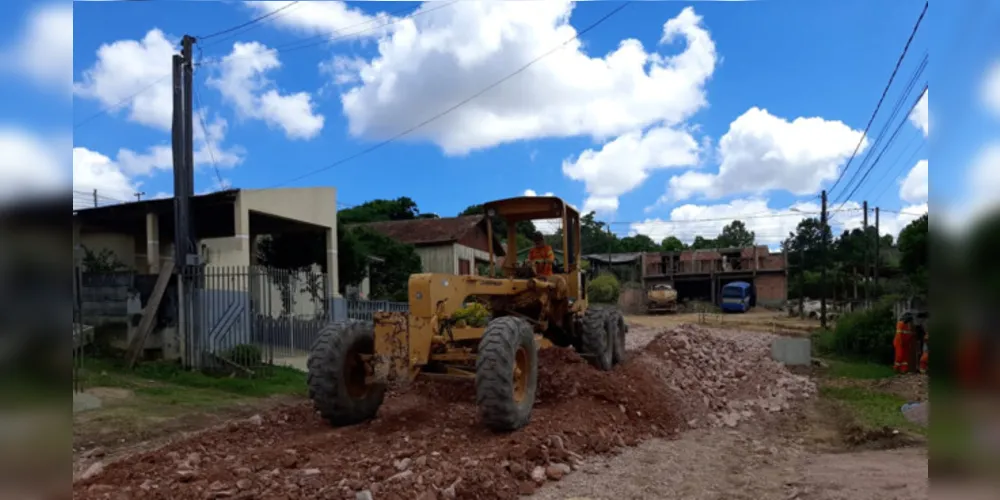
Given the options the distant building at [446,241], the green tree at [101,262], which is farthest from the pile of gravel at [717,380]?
the distant building at [446,241]

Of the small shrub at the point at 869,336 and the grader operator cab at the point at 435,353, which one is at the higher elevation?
the grader operator cab at the point at 435,353

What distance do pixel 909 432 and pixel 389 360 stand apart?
236 inches

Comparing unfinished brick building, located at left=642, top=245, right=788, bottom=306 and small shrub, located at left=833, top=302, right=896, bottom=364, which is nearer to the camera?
small shrub, located at left=833, top=302, right=896, bottom=364

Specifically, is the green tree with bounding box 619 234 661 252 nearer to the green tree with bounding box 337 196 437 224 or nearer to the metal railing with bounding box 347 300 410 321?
the green tree with bounding box 337 196 437 224

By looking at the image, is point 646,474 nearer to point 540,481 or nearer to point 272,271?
point 540,481

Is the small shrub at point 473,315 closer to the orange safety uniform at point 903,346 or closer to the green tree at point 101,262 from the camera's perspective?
the orange safety uniform at point 903,346

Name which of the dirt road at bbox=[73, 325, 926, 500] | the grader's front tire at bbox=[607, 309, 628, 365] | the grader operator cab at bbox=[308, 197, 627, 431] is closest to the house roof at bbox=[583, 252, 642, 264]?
the grader's front tire at bbox=[607, 309, 628, 365]

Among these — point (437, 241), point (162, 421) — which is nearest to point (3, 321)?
point (162, 421)

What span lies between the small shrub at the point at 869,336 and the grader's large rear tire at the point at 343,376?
15441 millimetres

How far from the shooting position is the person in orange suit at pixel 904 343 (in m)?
15.4

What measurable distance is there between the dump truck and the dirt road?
31.1 meters

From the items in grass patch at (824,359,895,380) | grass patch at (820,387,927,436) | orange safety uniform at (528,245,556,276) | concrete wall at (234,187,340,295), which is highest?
concrete wall at (234,187,340,295)

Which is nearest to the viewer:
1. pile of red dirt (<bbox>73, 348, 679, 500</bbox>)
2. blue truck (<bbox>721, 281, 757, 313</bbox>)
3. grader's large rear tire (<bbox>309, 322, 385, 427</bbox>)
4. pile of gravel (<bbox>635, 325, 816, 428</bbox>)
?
pile of red dirt (<bbox>73, 348, 679, 500</bbox>)

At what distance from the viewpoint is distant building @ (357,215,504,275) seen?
34250mm
